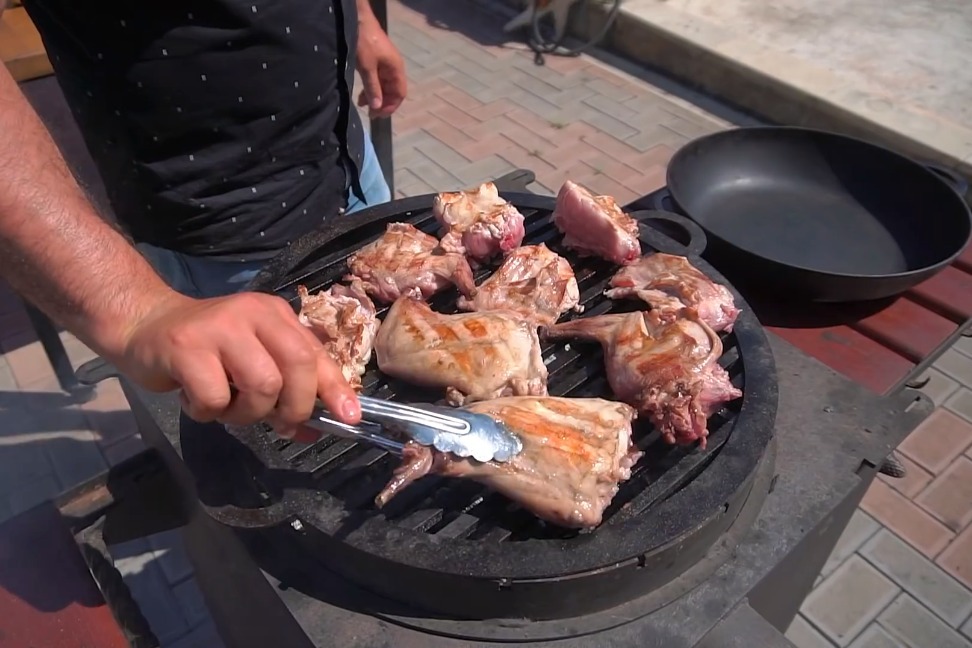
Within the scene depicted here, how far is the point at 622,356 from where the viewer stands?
1.70 meters

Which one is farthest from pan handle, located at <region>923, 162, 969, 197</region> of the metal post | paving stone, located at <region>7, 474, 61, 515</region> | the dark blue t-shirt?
paving stone, located at <region>7, 474, 61, 515</region>

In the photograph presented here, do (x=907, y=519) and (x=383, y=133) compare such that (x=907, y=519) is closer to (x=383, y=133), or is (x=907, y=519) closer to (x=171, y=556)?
(x=383, y=133)

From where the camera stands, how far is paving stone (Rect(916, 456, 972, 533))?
3.11m

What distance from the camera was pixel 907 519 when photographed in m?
3.13

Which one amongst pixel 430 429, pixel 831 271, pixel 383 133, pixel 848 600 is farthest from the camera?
pixel 383 133

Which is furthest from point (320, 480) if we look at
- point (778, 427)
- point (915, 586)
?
point (915, 586)

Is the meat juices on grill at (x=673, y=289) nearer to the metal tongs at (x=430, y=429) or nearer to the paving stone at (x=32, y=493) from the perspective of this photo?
the metal tongs at (x=430, y=429)

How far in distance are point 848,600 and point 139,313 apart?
2750mm

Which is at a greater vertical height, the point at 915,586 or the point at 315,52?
the point at 315,52

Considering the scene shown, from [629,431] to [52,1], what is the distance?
5.41 ft

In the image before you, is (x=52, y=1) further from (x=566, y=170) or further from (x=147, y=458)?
(x=566, y=170)

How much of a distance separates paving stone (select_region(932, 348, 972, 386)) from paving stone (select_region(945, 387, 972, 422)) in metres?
0.08

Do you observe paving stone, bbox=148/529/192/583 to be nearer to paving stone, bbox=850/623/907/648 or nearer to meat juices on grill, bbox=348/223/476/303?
meat juices on grill, bbox=348/223/476/303

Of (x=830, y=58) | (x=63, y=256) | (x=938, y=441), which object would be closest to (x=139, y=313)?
(x=63, y=256)
